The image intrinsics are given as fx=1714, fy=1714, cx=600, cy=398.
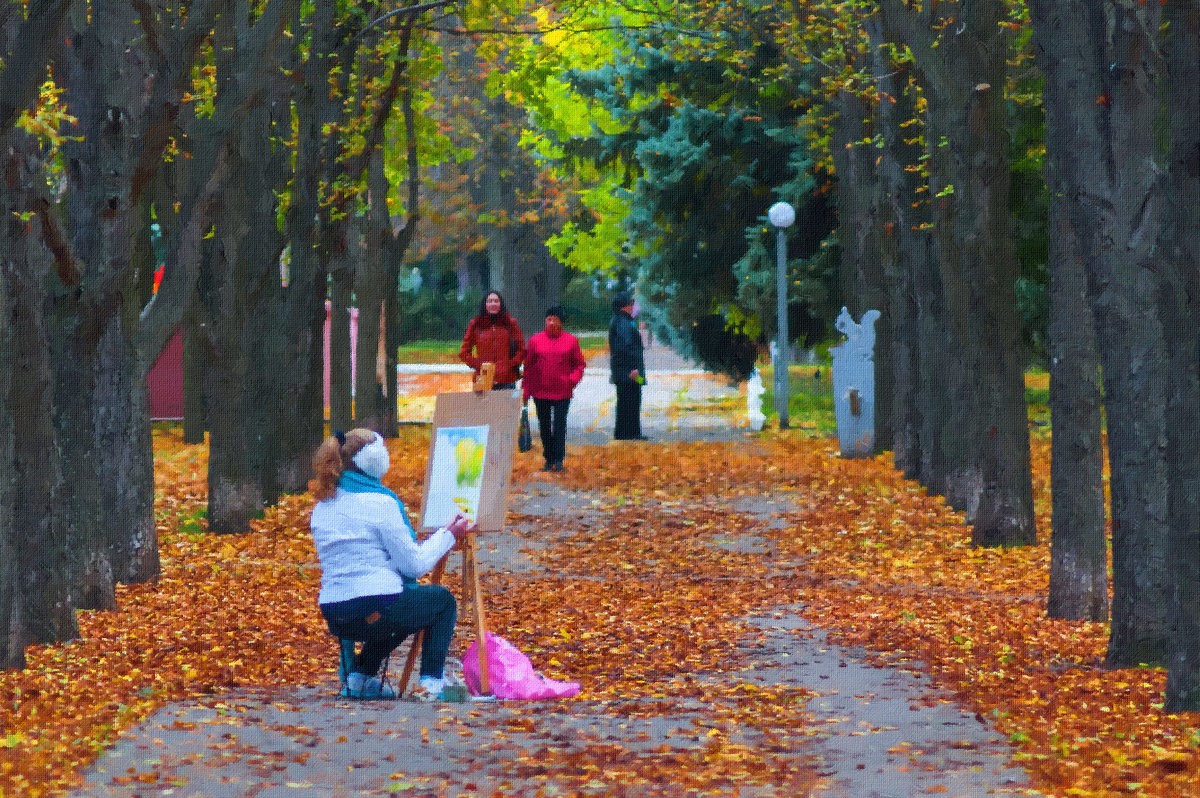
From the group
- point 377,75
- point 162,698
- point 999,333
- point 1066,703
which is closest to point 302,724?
point 162,698

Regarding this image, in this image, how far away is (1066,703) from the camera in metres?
7.80

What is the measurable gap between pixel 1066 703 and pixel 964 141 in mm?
5971

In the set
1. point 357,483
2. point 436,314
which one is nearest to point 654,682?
point 357,483

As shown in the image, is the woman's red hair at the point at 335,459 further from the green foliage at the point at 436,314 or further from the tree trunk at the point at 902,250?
the green foliage at the point at 436,314

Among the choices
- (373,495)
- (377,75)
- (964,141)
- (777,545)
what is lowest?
(777,545)

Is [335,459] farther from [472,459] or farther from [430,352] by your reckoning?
[430,352]

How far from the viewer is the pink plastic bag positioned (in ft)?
27.3

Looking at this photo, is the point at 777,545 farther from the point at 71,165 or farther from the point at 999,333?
the point at 71,165

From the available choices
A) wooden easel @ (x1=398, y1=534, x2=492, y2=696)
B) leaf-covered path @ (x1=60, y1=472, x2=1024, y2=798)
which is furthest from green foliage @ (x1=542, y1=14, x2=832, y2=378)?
wooden easel @ (x1=398, y1=534, x2=492, y2=696)

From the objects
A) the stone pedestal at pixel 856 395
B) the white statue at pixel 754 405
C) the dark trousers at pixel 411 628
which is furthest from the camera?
the white statue at pixel 754 405

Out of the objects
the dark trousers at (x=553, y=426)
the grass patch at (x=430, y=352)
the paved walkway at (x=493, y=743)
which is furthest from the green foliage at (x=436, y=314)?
the paved walkway at (x=493, y=743)

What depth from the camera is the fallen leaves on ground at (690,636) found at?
261 inches

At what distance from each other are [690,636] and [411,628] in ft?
8.70

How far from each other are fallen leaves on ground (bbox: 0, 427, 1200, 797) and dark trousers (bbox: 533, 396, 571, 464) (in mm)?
1871
